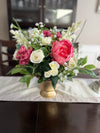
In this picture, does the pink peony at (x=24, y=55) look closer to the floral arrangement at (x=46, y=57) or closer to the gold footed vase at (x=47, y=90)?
the floral arrangement at (x=46, y=57)

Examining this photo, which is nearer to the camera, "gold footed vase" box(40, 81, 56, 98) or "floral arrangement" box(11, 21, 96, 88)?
"floral arrangement" box(11, 21, 96, 88)

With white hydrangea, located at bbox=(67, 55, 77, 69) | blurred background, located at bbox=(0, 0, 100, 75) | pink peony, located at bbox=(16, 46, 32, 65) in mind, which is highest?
blurred background, located at bbox=(0, 0, 100, 75)

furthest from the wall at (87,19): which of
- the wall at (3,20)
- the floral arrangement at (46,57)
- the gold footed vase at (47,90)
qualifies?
the gold footed vase at (47,90)

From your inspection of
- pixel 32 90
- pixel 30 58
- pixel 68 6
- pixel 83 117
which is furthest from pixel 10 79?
pixel 68 6

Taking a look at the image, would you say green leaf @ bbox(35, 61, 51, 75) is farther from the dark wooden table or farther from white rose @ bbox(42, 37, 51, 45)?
the dark wooden table

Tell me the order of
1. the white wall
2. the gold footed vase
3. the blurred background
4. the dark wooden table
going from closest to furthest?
1. the dark wooden table
2. the gold footed vase
3. the blurred background
4. the white wall

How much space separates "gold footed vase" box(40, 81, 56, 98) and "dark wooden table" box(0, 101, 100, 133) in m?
0.06

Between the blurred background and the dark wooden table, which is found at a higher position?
the blurred background

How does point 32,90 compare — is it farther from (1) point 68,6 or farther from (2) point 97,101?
(1) point 68,6

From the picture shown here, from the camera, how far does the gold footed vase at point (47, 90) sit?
77 cm

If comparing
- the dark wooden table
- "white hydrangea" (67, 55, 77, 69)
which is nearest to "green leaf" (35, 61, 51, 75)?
"white hydrangea" (67, 55, 77, 69)

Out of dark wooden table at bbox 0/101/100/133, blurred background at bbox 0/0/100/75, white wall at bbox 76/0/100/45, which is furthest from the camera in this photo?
white wall at bbox 76/0/100/45

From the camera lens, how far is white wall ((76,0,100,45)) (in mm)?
2158

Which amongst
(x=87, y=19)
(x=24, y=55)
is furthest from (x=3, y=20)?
(x=24, y=55)
